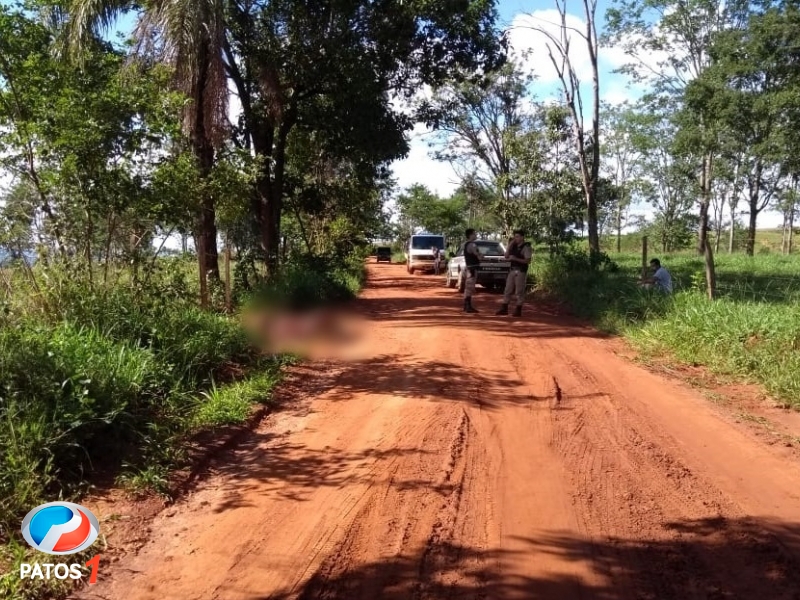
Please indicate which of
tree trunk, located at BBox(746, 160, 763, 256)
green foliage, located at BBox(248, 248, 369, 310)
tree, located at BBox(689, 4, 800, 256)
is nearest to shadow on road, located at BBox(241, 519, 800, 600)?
green foliage, located at BBox(248, 248, 369, 310)

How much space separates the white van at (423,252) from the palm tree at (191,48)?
19.0 metres

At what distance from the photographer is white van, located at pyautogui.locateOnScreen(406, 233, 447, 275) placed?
30188 mm

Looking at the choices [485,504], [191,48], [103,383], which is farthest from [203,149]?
[485,504]

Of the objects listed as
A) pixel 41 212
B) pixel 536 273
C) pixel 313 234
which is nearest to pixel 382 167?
pixel 536 273

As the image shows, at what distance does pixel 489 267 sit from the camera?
58.0 feet

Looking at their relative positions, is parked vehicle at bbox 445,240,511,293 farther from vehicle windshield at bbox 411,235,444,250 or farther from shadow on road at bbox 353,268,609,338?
vehicle windshield at bbox 411,235,444,250

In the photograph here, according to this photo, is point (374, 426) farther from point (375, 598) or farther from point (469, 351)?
point (469, 351)

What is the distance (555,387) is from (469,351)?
2080 millimetres

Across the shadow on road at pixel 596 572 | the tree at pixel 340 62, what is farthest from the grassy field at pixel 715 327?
the tree at pixel 340 62

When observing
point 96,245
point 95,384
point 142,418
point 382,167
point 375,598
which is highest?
point 382,167

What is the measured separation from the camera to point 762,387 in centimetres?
690

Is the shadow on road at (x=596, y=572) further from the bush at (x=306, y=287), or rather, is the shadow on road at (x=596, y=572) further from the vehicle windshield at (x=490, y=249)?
the vehicle windshield at (x=490, y=249)

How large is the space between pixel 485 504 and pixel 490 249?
15.2m

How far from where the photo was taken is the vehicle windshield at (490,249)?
18.6 m
